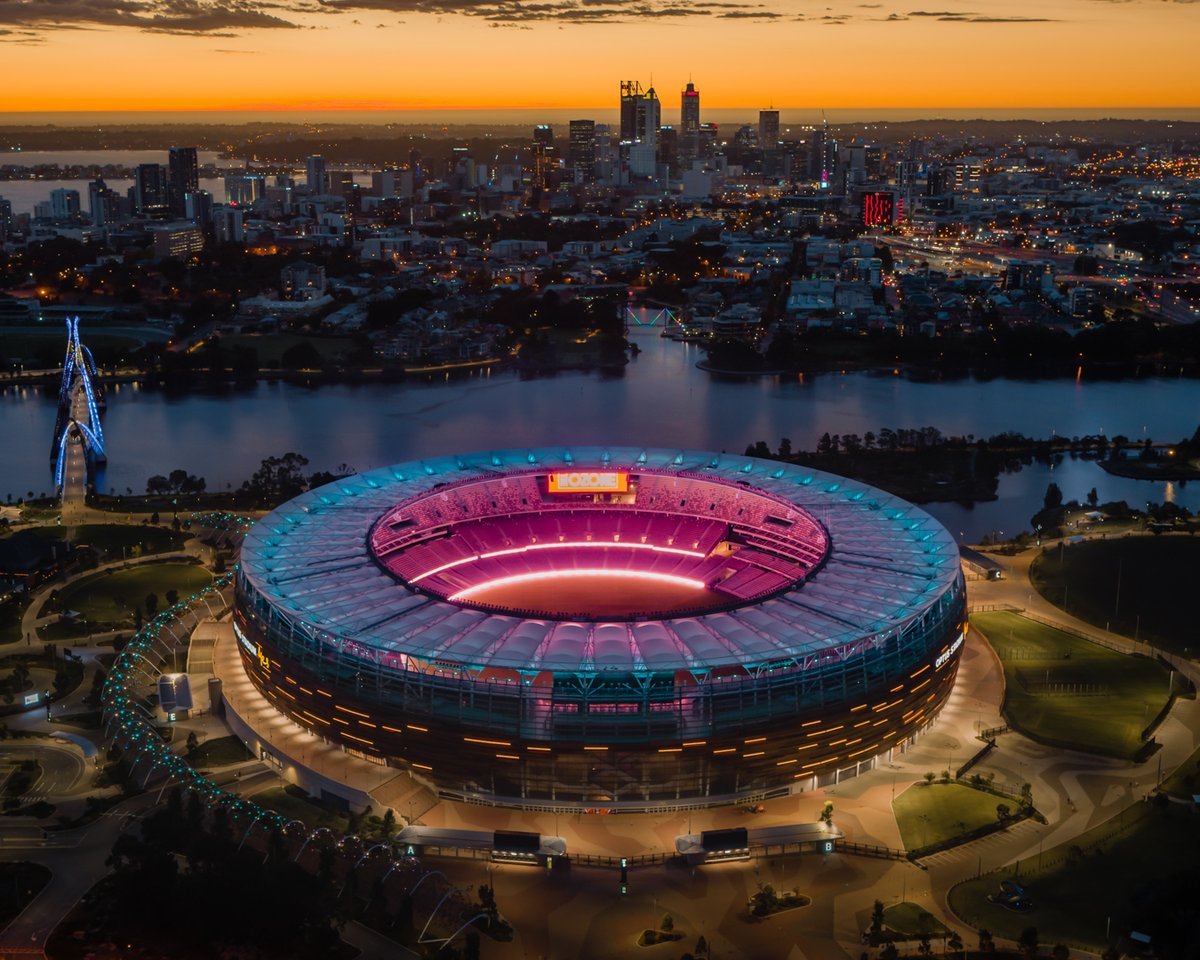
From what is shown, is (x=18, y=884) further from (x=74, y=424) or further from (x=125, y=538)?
(x=74, y=424)

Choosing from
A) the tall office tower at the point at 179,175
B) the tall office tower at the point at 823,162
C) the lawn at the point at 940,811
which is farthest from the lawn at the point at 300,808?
the tall office tower at the point at 823,162

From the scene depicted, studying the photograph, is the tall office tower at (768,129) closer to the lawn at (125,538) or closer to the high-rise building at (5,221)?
the high-rise building at (5,221)

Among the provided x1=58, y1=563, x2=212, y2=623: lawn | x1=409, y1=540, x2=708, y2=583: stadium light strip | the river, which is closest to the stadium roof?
x1=409, y1=540, x2=708, y2=583: stadium light strip

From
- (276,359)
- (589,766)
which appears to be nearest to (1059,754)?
(589,766)

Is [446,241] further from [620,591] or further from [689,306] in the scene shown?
[620,591]

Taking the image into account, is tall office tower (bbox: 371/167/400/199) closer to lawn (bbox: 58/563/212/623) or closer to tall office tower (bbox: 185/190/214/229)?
tall office tower (bbox: 185/190/214/229)
